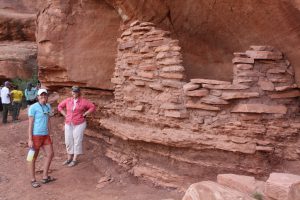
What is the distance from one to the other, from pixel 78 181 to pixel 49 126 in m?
0.92

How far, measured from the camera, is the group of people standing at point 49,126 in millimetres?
5309

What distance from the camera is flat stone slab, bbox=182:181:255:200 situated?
2973 mm

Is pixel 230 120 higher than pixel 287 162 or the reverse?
higher

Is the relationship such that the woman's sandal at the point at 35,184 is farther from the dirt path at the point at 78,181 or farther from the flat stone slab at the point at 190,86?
the flat stone slab at the point at 190,86

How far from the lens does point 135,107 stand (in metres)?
5.65

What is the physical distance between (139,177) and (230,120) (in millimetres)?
1695

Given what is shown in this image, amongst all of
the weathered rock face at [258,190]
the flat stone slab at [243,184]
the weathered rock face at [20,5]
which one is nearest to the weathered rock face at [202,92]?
the flat stone slab at [243,184]

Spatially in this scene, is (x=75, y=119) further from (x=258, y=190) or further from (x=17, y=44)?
(x=17, y=44)

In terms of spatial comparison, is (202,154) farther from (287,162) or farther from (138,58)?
(138,58)

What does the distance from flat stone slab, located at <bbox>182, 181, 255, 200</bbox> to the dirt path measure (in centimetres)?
168

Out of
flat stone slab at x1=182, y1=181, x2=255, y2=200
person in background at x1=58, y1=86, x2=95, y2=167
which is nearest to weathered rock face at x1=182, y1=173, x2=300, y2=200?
flat stone slab at x1=182, y1=181, x2=255, y2=200

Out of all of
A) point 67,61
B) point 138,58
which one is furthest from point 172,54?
point 67,61

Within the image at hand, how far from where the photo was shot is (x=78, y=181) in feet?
18.6

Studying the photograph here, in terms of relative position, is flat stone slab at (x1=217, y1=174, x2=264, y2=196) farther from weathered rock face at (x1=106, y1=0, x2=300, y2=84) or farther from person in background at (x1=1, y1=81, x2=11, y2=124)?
person in background at (x1=1, y1=81, x2=11, y2=124)
